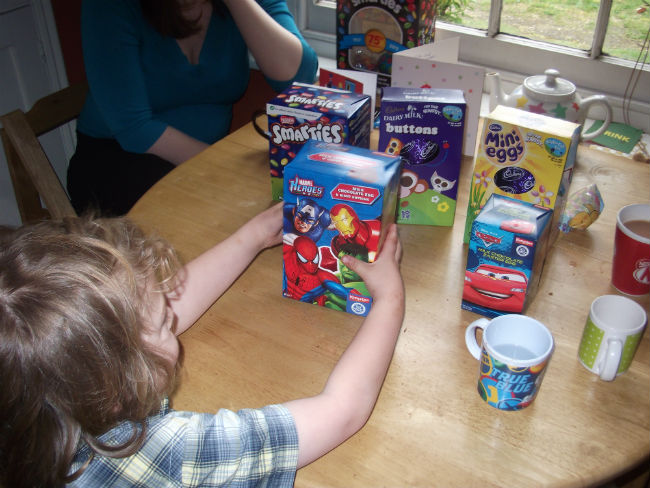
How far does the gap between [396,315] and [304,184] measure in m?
0.23

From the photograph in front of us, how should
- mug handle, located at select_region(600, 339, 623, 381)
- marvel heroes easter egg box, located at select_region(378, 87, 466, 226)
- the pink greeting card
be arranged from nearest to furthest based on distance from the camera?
mug handle, located at select_region(600, 339, 623, 381), marvel heroes easter egg box, located at select_region(378, 87, 466, 226), the pink greeting card

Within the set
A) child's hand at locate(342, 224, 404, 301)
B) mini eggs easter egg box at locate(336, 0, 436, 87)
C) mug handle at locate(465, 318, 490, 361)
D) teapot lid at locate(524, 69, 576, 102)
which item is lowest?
mug handle at locate(465, 318, 490, 361)

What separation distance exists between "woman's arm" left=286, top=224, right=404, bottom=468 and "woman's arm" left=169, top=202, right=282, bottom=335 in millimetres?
208

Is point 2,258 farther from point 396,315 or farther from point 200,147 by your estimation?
point 200,147

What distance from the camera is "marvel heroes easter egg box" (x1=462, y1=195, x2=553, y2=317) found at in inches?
33.1

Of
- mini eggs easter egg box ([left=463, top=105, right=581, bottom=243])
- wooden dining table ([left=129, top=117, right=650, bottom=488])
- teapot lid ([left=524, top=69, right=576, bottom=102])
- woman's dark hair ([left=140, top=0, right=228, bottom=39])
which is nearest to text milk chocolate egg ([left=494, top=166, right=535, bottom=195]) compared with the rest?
mini eggs easter egg box ([left=463, top=105, right=581, bottom=243])

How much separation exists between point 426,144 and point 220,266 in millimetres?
406

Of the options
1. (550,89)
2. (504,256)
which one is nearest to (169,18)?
(550,89)

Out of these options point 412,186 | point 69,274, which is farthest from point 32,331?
point 412,186

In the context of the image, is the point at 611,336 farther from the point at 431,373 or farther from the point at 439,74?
the point at 439,74

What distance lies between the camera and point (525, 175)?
97 cm

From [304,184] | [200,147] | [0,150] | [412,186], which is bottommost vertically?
[0,150]

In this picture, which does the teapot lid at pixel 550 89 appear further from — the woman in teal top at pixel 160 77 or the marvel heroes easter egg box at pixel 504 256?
the woman in teal top at pixel 160 77

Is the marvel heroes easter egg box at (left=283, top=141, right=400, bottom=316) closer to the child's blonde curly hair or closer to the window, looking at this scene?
the child's blonde curly hair
